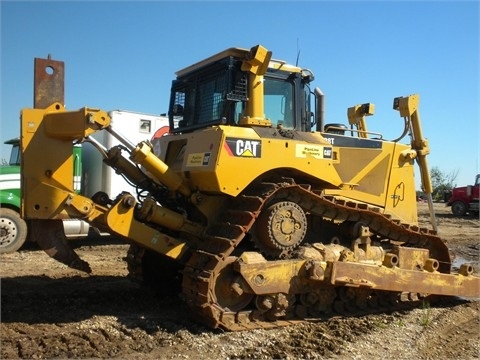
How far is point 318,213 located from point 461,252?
29.7 ft

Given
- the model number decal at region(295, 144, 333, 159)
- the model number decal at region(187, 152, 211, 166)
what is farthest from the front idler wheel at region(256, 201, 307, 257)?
the model number decal at region(187, 152, 211, 166)

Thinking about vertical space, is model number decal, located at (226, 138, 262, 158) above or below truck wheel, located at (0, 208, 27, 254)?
above

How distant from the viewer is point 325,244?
6.79m

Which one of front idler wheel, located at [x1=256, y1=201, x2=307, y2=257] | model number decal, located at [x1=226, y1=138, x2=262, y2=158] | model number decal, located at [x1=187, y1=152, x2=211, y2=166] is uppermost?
model number decal, located at [x1=226, y1=138, x2=262, y2=158]

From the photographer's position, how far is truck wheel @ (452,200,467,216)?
83.4ft

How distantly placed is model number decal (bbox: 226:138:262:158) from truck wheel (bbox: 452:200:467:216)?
22324 mm

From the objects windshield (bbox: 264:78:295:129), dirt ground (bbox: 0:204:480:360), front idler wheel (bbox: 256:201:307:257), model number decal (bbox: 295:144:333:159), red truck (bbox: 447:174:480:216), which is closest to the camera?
dirt ground (bbox: 0:204:480:360)

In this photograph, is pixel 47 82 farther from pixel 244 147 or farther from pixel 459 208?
pixel 459 208

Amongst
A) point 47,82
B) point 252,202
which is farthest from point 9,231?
point 252,202

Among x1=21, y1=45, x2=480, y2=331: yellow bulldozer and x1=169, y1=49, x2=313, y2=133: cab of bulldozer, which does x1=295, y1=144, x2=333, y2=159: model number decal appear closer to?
x1=21, y1=45, x2=480, y2=331: yellow bulldozer

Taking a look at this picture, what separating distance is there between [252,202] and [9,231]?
7.02 metres

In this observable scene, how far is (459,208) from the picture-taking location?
84.0ft

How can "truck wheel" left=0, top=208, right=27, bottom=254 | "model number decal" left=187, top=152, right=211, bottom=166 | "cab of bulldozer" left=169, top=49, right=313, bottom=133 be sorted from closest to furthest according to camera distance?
"model number decal" left=187, top=152, right=211, bottom=166 < "cab of bulldozer" left=169, top=49, right=313, bottom=133 < "truck wheel" left=0, top=208, right=27, bottom=254

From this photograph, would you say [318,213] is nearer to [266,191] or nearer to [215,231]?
[266,191]
